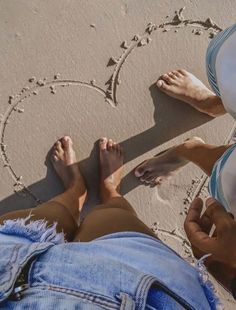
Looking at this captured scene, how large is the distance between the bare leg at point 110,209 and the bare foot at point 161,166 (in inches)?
2.9

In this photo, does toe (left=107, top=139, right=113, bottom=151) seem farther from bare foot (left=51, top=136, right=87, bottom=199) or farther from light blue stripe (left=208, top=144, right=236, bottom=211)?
light blue stripe (left=208, top=144, right=236, bottom=211)

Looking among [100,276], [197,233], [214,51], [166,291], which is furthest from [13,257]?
[214,51]

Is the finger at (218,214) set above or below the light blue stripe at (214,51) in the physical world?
below

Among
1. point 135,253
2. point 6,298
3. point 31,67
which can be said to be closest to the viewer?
point 6,298

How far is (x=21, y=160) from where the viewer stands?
1.42m

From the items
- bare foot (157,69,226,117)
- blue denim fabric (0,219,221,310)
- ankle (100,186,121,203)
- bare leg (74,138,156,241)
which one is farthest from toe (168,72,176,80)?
blue denim fabric (0,219,221,310)

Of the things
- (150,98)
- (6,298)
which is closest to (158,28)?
(150,98)

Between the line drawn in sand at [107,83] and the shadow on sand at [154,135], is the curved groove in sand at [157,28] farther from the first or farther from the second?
the shadow on sand at [154,135]

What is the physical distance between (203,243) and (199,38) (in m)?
0.82

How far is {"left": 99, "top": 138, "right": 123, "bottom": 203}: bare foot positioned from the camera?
1.44m

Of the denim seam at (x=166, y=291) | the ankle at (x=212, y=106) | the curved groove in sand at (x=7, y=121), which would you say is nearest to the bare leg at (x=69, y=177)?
the curved groove in sand at (x=7, y=121)

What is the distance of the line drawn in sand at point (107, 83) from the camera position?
1411 mm

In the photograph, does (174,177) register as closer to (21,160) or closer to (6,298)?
(21,160)

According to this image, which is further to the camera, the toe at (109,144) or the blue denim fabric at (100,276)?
the toe at (109,144)
